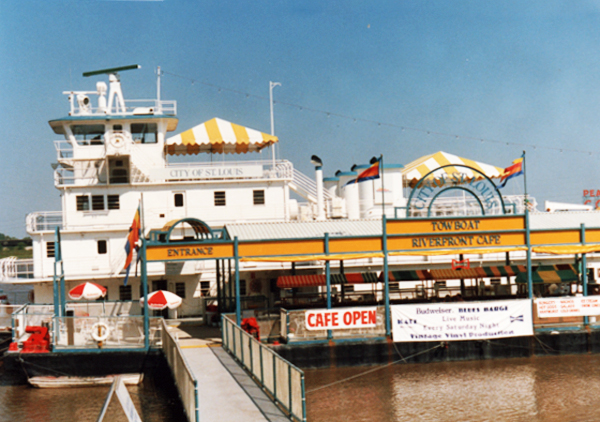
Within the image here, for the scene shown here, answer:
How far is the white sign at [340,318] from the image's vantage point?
24016 mm

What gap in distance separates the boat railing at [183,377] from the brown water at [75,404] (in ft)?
3.74

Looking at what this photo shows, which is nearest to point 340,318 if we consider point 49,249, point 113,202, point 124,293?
point 124,293

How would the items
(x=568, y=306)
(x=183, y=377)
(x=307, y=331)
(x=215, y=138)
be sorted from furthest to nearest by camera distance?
1. (x=215, y=138)
2. (x=568, y=306)
3. (x=307, y=331)
4. (x=183, y=377)

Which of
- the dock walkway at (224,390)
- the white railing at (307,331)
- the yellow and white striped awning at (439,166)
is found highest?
the yellow and white striped awning at (439,166)

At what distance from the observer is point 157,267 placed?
32594 mm

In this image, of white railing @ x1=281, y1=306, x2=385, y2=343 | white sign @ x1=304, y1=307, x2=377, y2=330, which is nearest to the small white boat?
white railing @ x1=281, y1=306, x2=385, y2=343

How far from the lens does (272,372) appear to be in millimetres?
15727

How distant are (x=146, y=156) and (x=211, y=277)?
24.3 ft

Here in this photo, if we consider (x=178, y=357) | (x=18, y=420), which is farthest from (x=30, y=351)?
(x=178, y=357)

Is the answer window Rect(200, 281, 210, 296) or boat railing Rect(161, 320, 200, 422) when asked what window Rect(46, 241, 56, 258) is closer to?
window Rect(200, 281, 210, 296)

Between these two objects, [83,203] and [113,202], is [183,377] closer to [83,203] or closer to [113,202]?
[113,202]

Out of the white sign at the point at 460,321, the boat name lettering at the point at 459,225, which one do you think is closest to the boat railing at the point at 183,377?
the white sign at the point at 460,321

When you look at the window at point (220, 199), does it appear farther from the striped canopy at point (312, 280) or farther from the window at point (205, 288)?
the striped canopy at point (312, 280)

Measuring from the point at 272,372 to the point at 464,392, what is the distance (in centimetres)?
758
